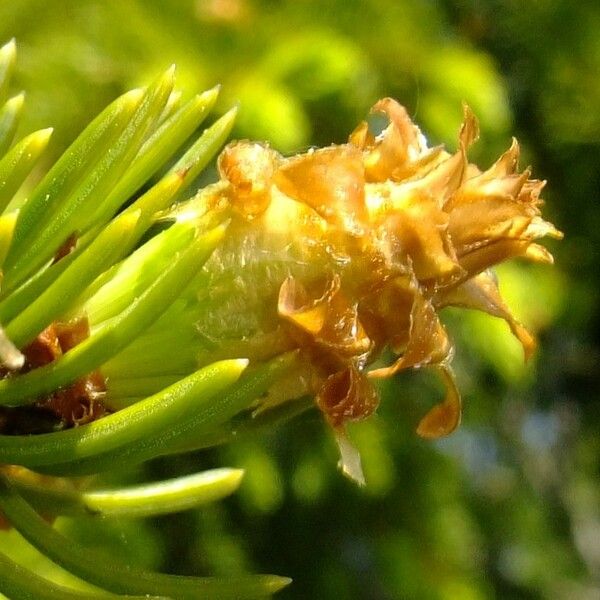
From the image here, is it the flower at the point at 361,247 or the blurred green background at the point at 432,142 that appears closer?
the flower at the point at 361,247

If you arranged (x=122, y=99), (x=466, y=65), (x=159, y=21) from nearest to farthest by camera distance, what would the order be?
(x=122, y=99) → (x=159, y=21) → (x=466, y=65)

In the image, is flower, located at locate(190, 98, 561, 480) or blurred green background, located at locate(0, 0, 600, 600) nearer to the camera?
flower, located at locate(190, 98, 561, 480)

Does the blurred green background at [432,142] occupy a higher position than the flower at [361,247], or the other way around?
the flower at [361,247]

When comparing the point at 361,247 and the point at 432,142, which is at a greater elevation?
the point at 361,247

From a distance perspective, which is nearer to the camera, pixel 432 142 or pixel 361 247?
pixel 361 247

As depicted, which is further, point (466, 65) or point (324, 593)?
point (324, 593)

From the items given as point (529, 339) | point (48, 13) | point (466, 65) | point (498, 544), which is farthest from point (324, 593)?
point (529, 339)

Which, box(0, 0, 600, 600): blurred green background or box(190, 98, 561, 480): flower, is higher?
box(190, 98, 561, 480): flower

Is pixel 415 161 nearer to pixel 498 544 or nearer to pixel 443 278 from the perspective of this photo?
pixel 443 278
